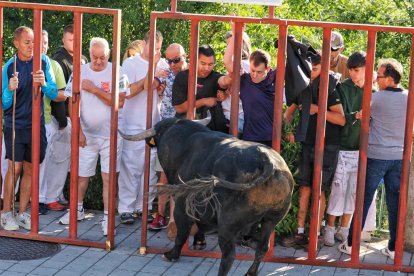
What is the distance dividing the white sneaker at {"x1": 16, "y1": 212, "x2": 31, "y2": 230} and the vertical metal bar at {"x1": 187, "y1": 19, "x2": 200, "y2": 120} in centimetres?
207

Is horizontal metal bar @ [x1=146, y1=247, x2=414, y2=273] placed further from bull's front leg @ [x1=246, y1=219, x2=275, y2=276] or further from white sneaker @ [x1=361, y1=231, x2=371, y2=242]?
white sneaker @ [x1=361, y1=231, x2=371, y2=242]

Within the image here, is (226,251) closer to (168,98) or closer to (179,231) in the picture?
(179,231)

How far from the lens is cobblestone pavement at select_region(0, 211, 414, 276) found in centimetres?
768

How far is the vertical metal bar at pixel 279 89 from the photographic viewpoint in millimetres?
7727

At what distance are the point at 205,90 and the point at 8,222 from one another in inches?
A: 94.9

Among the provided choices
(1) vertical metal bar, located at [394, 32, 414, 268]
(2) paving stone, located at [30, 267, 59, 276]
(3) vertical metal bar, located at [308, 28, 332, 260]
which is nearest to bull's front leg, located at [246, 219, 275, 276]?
(3) vertical metal bar, located at [308, 28, 332, 260]

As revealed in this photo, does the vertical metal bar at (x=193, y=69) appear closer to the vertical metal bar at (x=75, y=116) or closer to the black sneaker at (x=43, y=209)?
the vertical metal bar at (x=75, y=116)

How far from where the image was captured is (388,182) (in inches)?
321

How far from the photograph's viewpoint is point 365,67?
780cm

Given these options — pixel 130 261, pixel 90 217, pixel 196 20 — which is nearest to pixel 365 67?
pixel 196 20

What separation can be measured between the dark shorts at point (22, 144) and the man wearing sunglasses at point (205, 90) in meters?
1.46

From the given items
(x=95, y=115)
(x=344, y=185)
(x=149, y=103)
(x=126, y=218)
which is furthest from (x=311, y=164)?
(x=95, y=115)

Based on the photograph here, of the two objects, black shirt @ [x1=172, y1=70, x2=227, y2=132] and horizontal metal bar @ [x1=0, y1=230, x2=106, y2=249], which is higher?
black shirt @ [x1=172, y1=70, x2=227, y2=132]

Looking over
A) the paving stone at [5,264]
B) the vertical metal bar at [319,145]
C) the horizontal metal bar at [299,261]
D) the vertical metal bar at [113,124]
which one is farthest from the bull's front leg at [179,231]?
the paving stone at [5,264]
